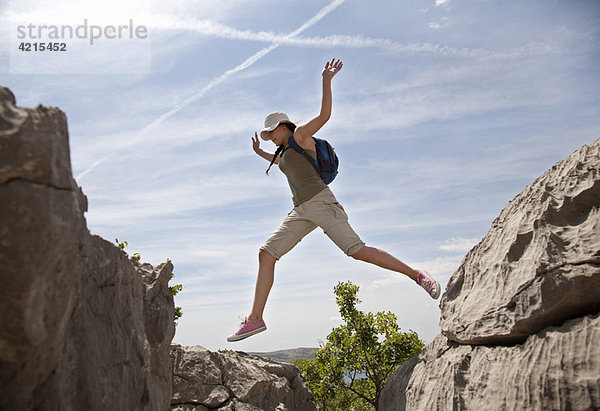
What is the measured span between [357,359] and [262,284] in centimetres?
298

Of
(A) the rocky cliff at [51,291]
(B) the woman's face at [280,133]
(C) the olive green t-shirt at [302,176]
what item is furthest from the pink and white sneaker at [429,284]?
(A) the rocky cliff at [51,291]

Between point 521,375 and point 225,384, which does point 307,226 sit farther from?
point 521,375

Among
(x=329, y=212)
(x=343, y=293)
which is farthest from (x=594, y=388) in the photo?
(x=343, y=293)

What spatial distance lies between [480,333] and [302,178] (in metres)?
2.88

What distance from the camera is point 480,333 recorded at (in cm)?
489

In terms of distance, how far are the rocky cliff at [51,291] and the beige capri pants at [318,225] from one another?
105 inches

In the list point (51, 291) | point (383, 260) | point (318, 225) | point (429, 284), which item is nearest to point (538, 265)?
point (429, 284)

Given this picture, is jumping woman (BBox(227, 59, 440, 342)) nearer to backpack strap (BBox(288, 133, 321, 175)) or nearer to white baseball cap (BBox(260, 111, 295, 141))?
backpack strap (BBox(288, 133, 321, 175))

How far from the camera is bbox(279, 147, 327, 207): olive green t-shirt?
6453 mm

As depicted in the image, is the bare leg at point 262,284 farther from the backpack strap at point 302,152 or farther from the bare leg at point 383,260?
the backpack strap at point 302,152

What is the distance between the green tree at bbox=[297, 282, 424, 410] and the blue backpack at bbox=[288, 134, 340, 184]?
308cm

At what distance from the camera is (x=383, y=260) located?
20.3 ft

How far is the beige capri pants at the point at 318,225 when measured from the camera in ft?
20.6

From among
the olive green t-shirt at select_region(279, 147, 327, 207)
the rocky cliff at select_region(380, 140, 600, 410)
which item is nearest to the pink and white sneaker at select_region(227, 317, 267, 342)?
the olive green t-shirt at select_region(279, 147, 327, 207)
